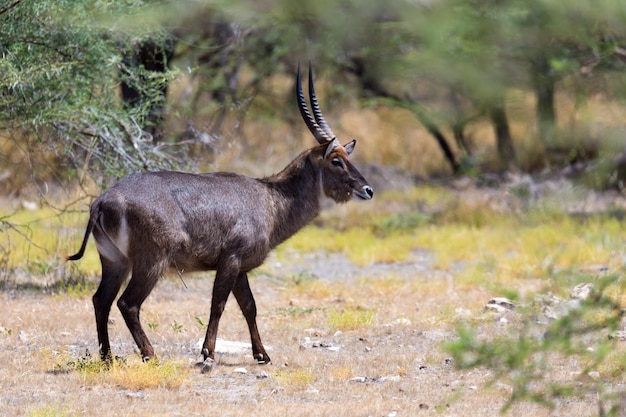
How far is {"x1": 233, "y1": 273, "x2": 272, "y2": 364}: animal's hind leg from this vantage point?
868 centimetres

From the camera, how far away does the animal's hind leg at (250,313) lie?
28.5 ft

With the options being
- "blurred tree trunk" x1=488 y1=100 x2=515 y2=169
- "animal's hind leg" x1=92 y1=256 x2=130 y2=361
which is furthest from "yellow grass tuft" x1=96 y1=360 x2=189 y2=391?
"blurred tree trunk" x1=488 y1=100 x2=515 y2=169

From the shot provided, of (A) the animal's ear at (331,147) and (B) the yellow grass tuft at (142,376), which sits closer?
(B) the yellow grass tuft at (142,376)

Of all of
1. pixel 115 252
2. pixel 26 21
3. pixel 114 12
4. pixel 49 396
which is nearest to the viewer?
pixel 49 396

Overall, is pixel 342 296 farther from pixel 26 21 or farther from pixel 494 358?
pixel 494 358

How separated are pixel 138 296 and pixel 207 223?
0.83 metres

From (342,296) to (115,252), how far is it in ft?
14.3

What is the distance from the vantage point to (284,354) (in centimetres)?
908

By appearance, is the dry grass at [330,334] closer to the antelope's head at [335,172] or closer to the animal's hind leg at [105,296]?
the animal's hind leg at [105,296]

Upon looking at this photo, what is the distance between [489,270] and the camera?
12.9 meters

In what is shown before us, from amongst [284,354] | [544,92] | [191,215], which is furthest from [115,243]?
[544,92]

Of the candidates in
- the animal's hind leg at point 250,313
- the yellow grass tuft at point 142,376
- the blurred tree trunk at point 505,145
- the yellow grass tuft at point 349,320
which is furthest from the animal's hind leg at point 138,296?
the blurred tree trunk at point 505,145

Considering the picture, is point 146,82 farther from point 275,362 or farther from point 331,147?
point 275,362

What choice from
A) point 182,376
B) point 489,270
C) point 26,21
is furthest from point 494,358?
point 489,270
